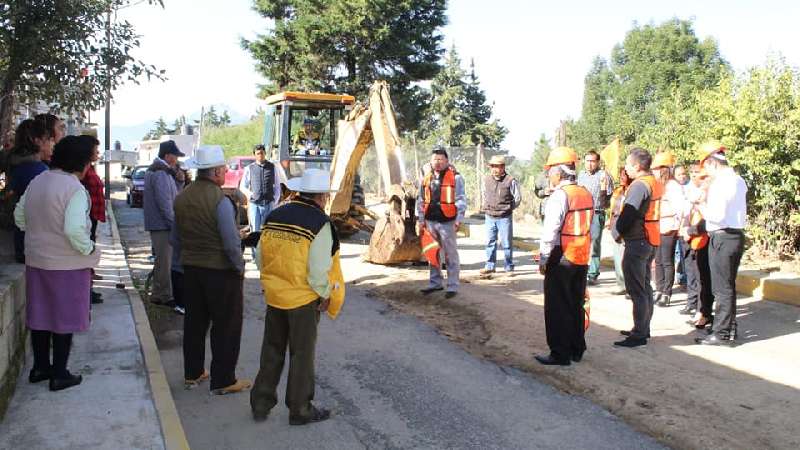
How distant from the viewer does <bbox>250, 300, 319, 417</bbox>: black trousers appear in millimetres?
4648

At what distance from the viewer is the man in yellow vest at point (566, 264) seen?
6.03 m

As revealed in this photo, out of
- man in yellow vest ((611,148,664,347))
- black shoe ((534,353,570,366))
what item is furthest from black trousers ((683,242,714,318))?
black shoe ((534,353,570,366))

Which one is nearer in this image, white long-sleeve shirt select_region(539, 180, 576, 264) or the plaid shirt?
white long-sleeve shirt select_region(539, 180, 576, 264)

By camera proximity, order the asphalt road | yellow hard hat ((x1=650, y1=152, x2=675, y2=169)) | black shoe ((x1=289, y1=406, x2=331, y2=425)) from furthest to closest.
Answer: yellow hard hat ((x1=650, y1=152, x2=675, y2=169)) → black shoe ((x1=289, y1=406, x2=331, y2=425)) → the asphalt road

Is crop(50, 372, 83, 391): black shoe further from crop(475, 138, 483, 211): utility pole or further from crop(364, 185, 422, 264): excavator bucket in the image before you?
crop(475, 138, 483, 211): utility pole

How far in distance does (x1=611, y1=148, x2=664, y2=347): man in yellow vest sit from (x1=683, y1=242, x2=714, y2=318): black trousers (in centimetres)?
92

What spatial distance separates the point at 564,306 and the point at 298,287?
2643 millimetres

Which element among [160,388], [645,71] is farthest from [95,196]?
[645,71]

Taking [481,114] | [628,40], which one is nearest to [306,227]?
[481,114]

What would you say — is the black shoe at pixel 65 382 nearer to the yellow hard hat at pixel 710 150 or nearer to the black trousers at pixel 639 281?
the black trousers at pixel 639 281

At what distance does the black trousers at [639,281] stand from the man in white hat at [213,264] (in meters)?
3.76

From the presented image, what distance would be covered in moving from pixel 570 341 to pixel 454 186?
328cm

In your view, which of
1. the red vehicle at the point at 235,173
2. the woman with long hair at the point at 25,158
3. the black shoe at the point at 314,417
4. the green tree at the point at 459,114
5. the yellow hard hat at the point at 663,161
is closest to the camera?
the black shoe at the point at 314,417

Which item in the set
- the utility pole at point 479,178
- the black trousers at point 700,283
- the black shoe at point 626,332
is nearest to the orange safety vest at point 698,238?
the black trousers at point 700,283
